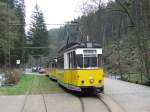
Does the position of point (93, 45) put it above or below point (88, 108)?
above

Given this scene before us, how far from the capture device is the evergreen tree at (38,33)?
115m

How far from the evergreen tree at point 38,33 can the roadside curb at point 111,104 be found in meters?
91.5

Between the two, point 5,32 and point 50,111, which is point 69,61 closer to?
point 50,111

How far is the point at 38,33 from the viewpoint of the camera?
115875 mm

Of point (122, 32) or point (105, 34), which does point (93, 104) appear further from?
point (105, 34)

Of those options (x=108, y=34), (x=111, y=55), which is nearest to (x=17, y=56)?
(x=108, y=34)

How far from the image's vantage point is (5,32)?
7369cm

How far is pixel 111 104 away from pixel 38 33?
9729 cm

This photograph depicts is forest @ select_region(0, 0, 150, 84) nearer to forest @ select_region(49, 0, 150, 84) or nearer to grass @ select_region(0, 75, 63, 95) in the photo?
forest @ select_region(49, 0, 150, 84)

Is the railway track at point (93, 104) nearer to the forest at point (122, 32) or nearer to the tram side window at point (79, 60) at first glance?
the tram side window at point (79, 60)

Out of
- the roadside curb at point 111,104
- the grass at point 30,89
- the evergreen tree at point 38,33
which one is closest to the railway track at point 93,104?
the roadside curb at point 111,104

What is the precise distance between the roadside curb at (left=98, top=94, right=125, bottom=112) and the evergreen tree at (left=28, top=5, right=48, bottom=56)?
3604 inches

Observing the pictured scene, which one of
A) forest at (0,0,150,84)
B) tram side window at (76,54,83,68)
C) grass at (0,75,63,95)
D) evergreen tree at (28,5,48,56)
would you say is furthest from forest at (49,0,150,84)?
evergreen tree at (28,5,48,56)

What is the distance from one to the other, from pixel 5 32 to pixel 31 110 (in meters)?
56.7
